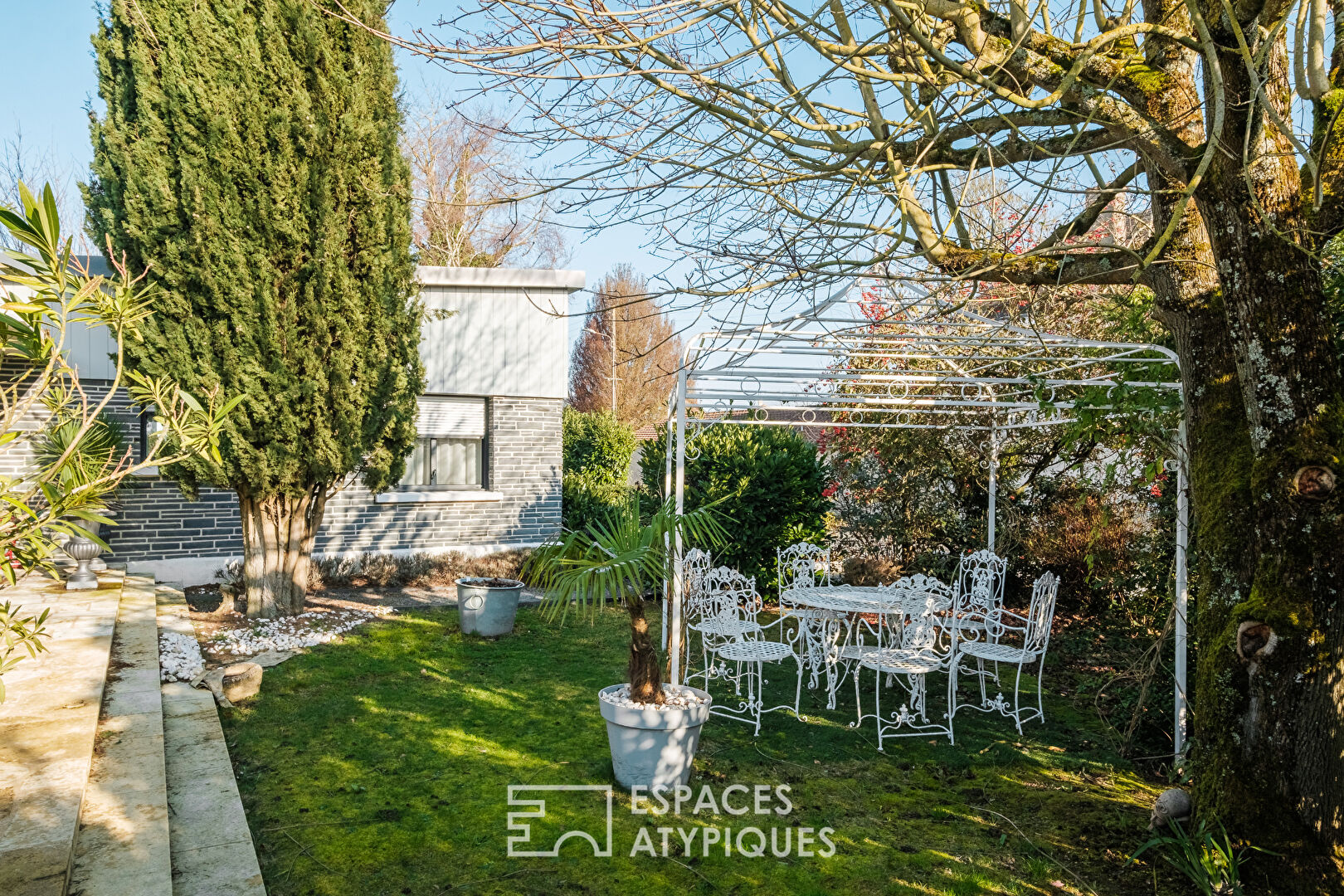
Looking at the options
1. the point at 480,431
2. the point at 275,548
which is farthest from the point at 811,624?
the point at 480,431

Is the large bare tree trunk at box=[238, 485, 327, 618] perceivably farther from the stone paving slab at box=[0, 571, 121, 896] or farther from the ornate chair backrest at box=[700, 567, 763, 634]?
the ornate chair backrest at box=[700, 567, 763, 634]

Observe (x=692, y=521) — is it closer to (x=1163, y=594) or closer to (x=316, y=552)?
(x=1163, y=594)

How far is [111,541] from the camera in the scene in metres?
10.0

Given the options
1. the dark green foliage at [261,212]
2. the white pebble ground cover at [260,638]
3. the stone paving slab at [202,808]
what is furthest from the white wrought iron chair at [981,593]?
the dark green foliage at [261,212]

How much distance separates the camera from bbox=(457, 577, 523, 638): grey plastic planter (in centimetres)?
872

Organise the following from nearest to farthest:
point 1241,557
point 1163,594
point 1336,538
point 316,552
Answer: point 1336,538
point 1241,557
point 1163,594
point 316,552

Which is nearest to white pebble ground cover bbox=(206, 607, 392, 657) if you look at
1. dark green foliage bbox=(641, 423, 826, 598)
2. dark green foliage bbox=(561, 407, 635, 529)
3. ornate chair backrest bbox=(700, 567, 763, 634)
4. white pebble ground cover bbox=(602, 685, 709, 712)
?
dark green foliage bbox=(641, 423, 826, 598)

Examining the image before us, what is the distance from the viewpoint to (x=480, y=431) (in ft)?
41.2

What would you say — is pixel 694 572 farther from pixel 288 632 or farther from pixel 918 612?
pixel 288 632

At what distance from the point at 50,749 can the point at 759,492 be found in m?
7.31

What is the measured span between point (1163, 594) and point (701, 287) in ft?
16.1

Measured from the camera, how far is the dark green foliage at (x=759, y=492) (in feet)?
33.3

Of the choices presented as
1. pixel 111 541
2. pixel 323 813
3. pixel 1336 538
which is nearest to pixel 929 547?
pixel 1336 538

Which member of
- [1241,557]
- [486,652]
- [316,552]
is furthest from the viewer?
[316,552]
